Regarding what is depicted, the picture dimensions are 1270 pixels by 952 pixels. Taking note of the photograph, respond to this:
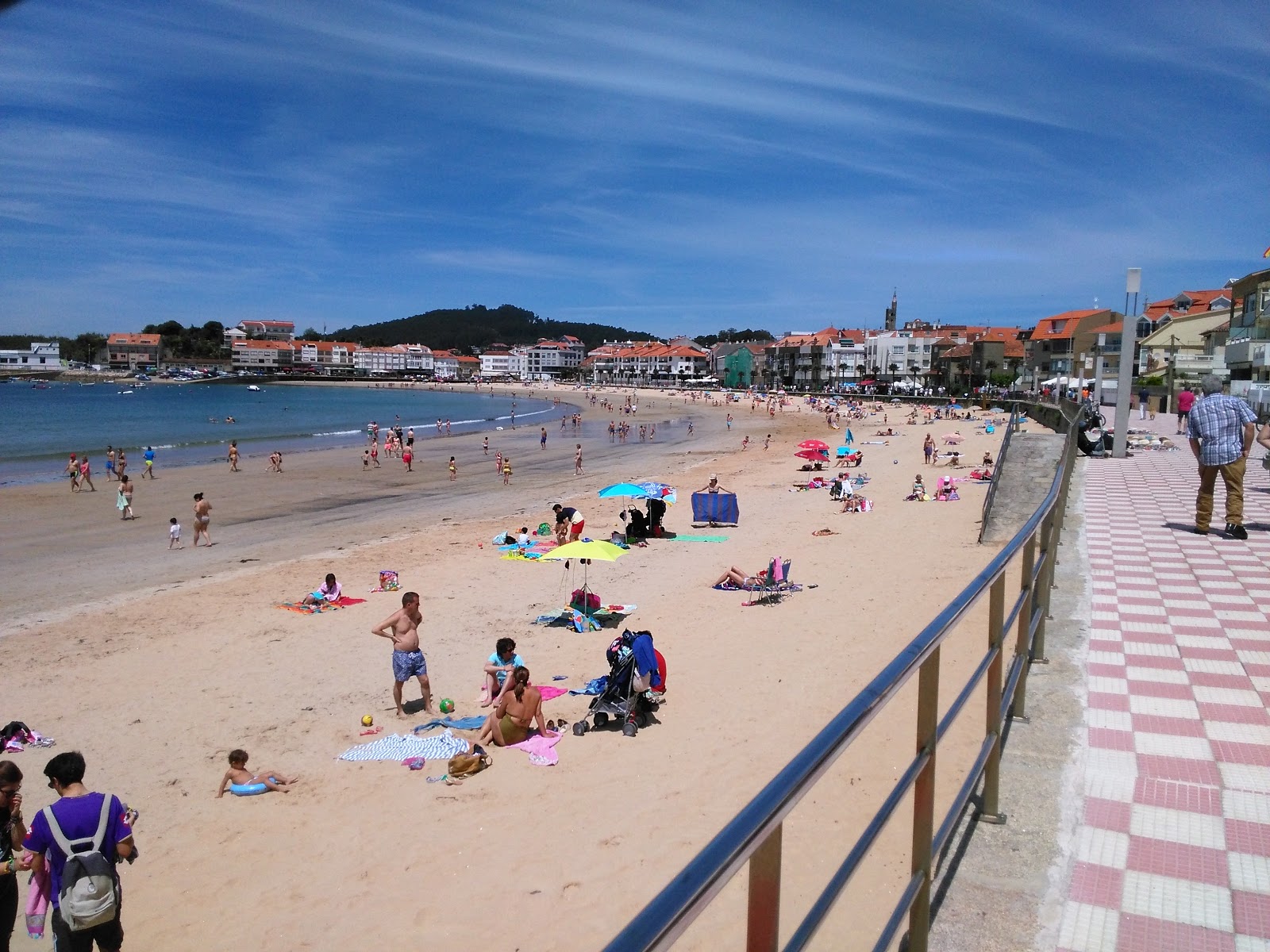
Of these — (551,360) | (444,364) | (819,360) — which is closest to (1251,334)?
(819,360)

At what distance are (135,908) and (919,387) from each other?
4171 inches

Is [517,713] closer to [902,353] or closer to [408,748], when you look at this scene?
[408,748]


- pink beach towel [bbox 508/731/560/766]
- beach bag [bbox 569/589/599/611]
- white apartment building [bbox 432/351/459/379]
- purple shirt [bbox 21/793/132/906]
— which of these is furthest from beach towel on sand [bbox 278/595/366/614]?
white apartment building [bbox 432/351/459/379]

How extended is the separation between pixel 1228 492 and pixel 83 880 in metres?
9.14

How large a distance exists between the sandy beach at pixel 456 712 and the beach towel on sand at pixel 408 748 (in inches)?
6.5

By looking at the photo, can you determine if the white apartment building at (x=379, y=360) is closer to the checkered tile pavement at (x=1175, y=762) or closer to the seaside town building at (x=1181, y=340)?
the seaside town building at (x=1181, y=340)

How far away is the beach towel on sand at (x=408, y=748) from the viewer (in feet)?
23.7

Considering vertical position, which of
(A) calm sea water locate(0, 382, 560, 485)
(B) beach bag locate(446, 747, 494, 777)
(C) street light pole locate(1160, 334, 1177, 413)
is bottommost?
(A) calm sea water locate(0, 382, 560, 485)

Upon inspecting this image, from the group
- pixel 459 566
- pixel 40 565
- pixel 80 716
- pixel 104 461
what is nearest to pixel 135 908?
pixel 80 716

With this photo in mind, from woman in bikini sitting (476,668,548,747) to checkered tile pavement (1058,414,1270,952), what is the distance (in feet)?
14.1

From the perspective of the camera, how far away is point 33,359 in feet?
572

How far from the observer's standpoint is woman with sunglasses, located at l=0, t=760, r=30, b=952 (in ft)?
13.9

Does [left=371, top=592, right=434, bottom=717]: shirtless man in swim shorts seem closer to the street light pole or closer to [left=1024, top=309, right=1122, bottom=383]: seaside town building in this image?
the street light pole

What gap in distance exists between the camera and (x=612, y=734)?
723cm
